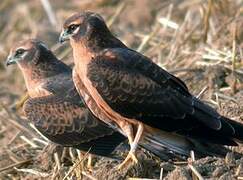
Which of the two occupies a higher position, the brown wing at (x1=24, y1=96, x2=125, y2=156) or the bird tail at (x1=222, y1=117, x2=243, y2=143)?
the bird tail at (x1=222, y1=117, x2=243, y2=143)

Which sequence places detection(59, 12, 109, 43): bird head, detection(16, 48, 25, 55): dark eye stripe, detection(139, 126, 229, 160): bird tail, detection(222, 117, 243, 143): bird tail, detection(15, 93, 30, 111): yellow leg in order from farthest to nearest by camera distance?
detection(15, 93, 30, 111): yellow leg → detection(16, 48, 25, 55): dark eye stripe → detection(59, 12, 109, 43): bird head → detection(139, 126, 229, 160): bird tail → detection(222, 117, 243, 143): bird tail

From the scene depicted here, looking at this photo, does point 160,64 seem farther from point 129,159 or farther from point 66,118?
point 129,159

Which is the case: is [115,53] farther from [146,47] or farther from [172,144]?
[146,47]

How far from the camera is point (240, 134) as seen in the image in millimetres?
8852

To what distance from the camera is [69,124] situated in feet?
33.5

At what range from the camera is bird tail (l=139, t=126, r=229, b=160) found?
9.16 meters

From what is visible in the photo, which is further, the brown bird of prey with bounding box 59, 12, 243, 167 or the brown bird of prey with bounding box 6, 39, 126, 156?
the brown bird of prey with bounding box 6, 39, 126, 156

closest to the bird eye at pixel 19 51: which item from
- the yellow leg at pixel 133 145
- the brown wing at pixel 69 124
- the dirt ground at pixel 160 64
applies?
the dirt ground at pixel 160 64

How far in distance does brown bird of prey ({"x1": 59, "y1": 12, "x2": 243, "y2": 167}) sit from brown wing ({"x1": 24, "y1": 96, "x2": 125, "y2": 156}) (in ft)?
2.42

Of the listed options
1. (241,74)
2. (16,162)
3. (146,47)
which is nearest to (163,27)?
(146,47)

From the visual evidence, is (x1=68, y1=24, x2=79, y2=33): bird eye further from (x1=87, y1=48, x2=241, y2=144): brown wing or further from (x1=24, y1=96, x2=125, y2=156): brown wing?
(x1=24, y1=96, x2=125, y2=156): brown wing

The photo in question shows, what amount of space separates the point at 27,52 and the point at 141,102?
8.71 ft

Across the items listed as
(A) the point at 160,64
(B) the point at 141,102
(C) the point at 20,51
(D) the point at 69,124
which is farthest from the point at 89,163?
(A) the point at 160,64

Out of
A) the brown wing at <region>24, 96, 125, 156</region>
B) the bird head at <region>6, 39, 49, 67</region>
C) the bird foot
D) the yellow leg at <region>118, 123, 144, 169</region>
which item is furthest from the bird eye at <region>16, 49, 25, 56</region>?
the bird foot
